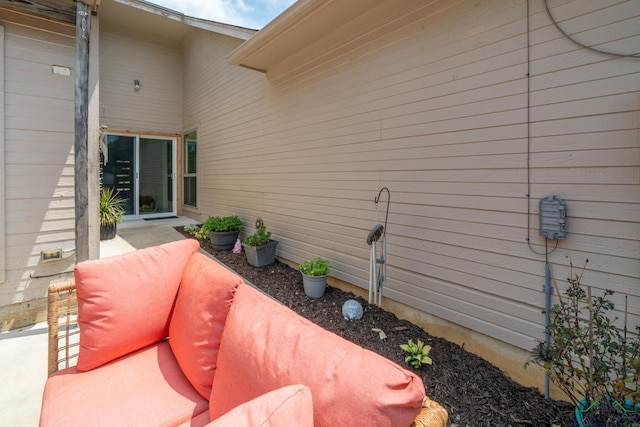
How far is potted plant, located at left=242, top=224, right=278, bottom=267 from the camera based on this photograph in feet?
14.4

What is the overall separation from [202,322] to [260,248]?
300 centimetres

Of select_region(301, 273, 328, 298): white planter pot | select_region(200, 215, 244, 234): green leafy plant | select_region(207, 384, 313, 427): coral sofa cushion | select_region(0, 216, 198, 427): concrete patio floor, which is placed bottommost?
select_region(0, 216, 198, 427): concrete patio floor

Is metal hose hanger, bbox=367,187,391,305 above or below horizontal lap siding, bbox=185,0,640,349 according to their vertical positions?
below

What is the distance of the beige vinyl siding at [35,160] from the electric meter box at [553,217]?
431 cm

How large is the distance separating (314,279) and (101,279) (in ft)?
7.16

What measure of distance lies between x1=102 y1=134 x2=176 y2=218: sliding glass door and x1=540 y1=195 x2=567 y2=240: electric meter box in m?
8.25

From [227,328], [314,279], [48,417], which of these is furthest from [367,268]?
[48,417]

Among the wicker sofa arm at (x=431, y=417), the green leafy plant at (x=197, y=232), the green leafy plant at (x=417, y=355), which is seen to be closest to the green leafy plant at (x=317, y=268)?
the green leafy plant at (x=417, y=355)

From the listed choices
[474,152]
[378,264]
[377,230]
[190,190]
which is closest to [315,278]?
[378,264]

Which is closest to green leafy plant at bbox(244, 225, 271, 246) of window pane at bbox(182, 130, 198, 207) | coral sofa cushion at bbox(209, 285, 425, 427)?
coral sofa cushion at bbox(209, 285, 425, 427)

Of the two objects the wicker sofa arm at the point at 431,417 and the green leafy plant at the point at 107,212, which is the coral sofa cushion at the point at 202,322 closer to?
the wicker sofa arm at the point at 431,417

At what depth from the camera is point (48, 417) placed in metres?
1.23

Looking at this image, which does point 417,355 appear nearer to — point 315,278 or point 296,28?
point 315,278

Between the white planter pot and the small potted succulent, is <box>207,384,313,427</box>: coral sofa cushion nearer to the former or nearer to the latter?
the white planter pot
